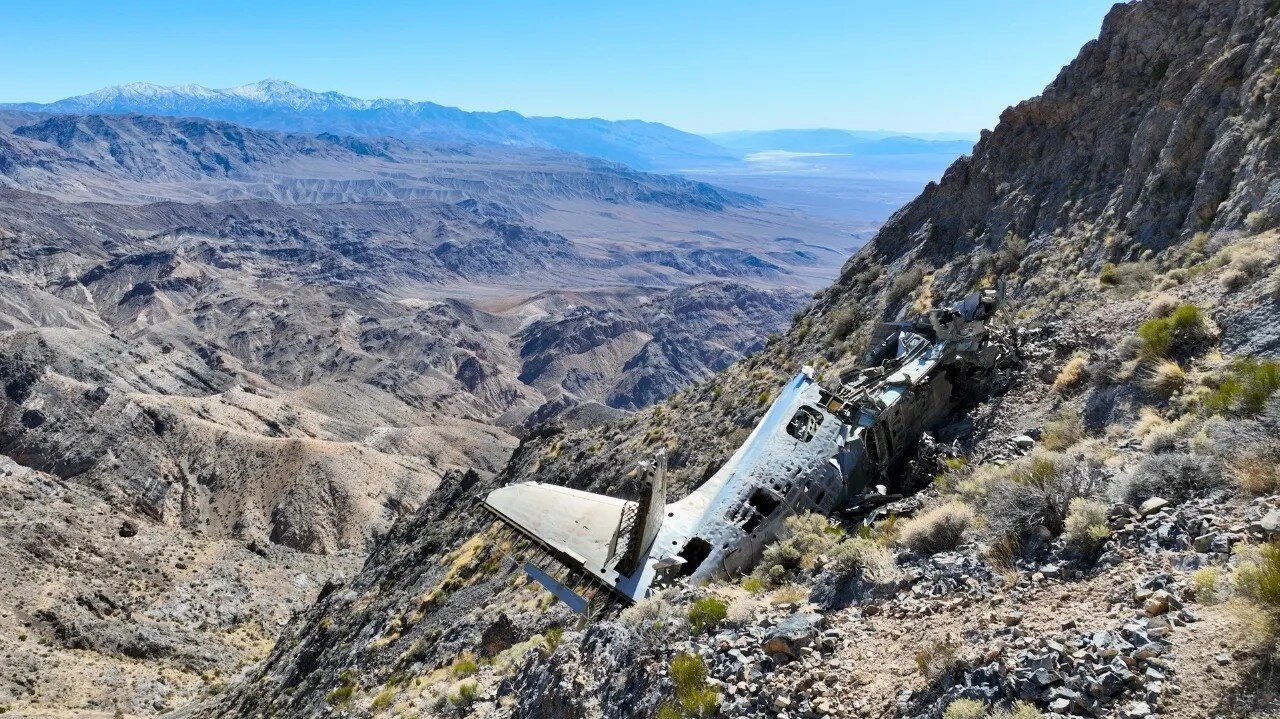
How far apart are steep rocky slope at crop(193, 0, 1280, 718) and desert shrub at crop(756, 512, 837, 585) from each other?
33 cm

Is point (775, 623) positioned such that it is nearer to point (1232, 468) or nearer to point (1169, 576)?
point (1169, 576)

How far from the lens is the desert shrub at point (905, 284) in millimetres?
27156

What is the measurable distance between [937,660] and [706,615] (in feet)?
11.9

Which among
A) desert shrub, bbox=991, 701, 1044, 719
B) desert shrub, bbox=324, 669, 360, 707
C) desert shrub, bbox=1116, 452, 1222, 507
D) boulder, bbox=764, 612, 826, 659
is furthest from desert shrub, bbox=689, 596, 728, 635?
desert shrub, bbox=324, 669, 360, 707

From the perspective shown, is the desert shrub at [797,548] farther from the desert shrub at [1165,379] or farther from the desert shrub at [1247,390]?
the desert shrub at [1247,390]

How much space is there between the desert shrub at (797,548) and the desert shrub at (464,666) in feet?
24.2

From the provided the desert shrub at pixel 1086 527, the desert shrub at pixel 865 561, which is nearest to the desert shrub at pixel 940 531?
the desert shrub at pixel 865 561

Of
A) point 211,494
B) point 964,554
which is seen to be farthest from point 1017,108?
point 211,494

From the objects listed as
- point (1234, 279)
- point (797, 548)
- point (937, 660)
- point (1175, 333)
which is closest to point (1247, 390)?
point (1175, 333)

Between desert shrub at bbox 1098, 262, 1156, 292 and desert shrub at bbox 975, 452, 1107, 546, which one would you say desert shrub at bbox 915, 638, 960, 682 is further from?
desert shrub at bbox 1098, 262, 1156, 292

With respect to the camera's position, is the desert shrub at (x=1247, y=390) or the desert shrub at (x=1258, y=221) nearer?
the desert shrub at (x=1247, y=390)

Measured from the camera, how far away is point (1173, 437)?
32.0 feet

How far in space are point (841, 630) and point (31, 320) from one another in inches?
6885

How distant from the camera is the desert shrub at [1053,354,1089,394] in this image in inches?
543
